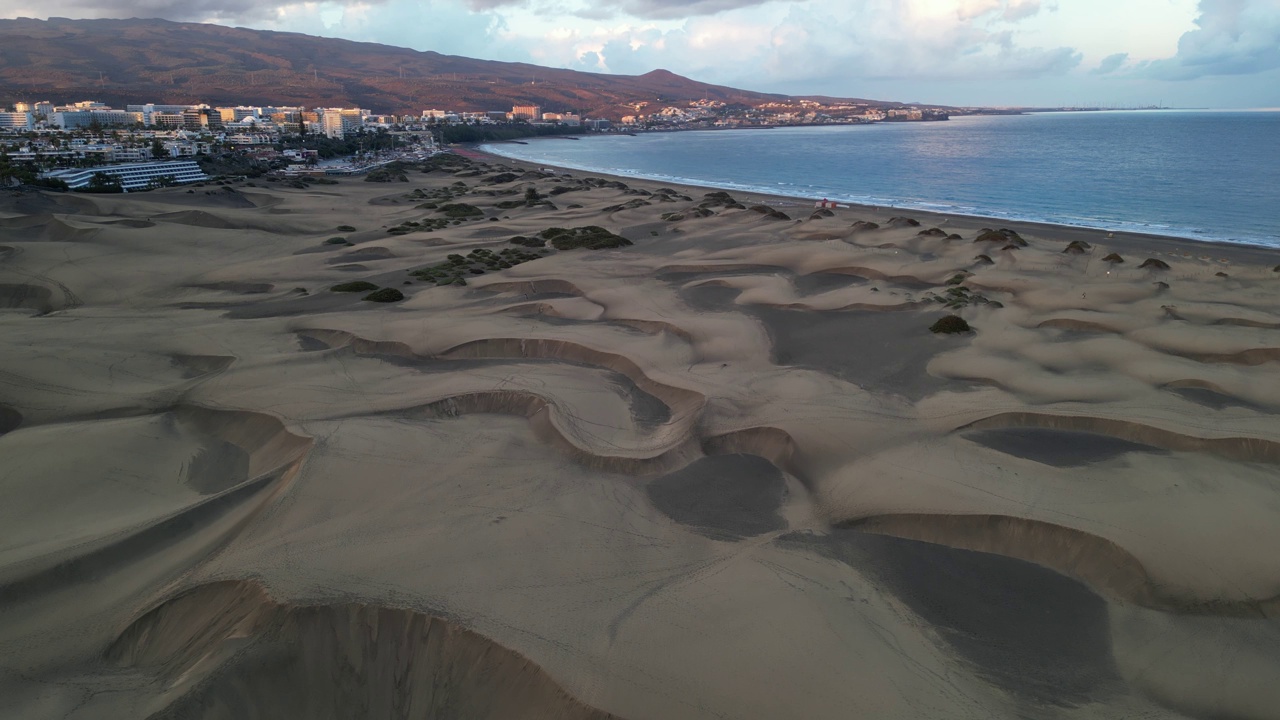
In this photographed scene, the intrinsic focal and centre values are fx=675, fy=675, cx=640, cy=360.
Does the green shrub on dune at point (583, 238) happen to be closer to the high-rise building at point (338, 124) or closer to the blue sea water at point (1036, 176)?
the blue sea water at point (1036, 176)

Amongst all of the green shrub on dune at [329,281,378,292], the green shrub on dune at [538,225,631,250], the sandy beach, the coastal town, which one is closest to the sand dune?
the sandy beach

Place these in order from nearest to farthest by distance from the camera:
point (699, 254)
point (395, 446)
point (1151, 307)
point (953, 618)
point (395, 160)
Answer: point (953, 618) → point (395, 446) → point (1151, 307) → point (699, 254) → point (395, 160)

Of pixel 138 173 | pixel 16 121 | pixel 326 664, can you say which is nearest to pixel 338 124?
pixel 16 121

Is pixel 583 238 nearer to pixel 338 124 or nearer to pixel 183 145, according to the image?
pixel 183 145

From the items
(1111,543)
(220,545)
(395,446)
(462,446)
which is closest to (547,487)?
(462,446)

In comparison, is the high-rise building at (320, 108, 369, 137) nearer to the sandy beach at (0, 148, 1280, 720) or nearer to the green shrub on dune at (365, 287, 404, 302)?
the green shrub on dune at (365, 287, 404, 302)

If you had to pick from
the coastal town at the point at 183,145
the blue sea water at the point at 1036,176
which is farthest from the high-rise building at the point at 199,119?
the blue sea water at the point at 1036,176

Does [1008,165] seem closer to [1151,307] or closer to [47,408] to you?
[1151,307]
